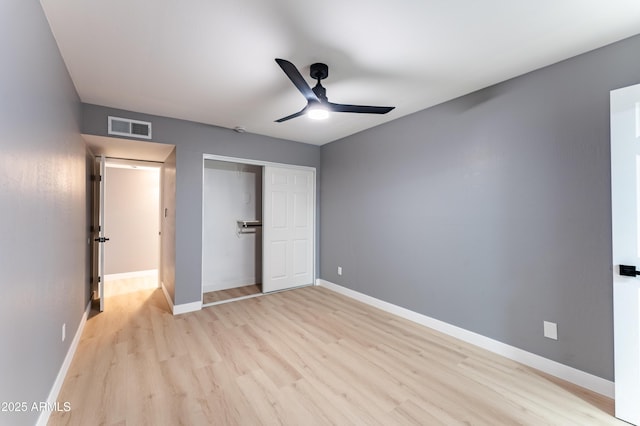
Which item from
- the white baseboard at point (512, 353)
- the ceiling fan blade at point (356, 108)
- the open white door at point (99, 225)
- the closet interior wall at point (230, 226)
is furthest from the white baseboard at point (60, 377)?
the white baseboard at point (512, 353)

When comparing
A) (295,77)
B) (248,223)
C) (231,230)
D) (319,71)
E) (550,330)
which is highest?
(319,71)

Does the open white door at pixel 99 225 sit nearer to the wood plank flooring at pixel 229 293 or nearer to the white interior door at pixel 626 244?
the wood plank flooring at pixel 229 293

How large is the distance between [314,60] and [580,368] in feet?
10.7

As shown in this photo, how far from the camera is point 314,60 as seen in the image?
2.25 m

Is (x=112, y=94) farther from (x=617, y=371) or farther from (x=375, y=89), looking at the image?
(x=617, y=371)

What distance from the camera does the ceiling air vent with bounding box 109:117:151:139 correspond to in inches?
128

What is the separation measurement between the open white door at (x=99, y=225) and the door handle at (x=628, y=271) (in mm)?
5150

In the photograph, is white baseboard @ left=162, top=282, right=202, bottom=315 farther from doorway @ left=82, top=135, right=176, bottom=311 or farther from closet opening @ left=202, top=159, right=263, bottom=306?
closet opening @ left=202, top=159, right=263, bottom=306

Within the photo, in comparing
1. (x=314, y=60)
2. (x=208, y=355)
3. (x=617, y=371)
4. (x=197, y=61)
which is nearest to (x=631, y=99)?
(x=617, y=371)

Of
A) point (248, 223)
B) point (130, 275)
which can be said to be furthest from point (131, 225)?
point (248, 223)

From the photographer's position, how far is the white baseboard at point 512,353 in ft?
6.79

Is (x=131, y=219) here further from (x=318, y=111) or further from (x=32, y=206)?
(x=318, y=111)

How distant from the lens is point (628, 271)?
1786mm

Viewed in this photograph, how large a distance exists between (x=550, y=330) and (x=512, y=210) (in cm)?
106
